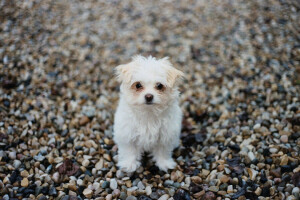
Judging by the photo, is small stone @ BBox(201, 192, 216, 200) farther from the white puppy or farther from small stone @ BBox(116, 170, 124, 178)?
small stone @ BBox(116, 170, 124, 178)

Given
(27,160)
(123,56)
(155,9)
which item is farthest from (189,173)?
(155,9)

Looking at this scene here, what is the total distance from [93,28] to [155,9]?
5.36 feet

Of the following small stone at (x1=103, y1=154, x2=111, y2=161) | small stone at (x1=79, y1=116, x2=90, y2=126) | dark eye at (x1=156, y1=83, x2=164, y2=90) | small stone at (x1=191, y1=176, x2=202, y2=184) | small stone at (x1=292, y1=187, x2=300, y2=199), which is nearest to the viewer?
dark eye at (x1=156, y1=83, x2=164, y2=90)

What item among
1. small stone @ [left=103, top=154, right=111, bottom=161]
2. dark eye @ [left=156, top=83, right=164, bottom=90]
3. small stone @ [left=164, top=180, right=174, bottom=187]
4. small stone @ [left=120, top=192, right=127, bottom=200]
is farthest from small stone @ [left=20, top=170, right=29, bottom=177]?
dark eye @ [left=156, top=83, right=164, bottom=90]

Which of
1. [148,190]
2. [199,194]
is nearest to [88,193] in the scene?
[148,190]

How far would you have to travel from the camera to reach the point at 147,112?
3.40 meters

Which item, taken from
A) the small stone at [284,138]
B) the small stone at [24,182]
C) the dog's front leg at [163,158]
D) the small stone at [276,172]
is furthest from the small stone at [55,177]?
the small stone at [284,138]

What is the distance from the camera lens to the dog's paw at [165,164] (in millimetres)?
3881

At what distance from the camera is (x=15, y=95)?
15.6ft

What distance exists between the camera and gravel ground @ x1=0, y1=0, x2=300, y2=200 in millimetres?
3633

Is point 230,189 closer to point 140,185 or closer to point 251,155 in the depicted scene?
point 251,155

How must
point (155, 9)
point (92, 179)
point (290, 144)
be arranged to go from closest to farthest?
point (92, 179) < point (290, 144) < point (155, 9)

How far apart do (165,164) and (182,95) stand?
1641mm

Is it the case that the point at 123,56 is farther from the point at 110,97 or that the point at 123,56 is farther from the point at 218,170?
the point at 218,170
